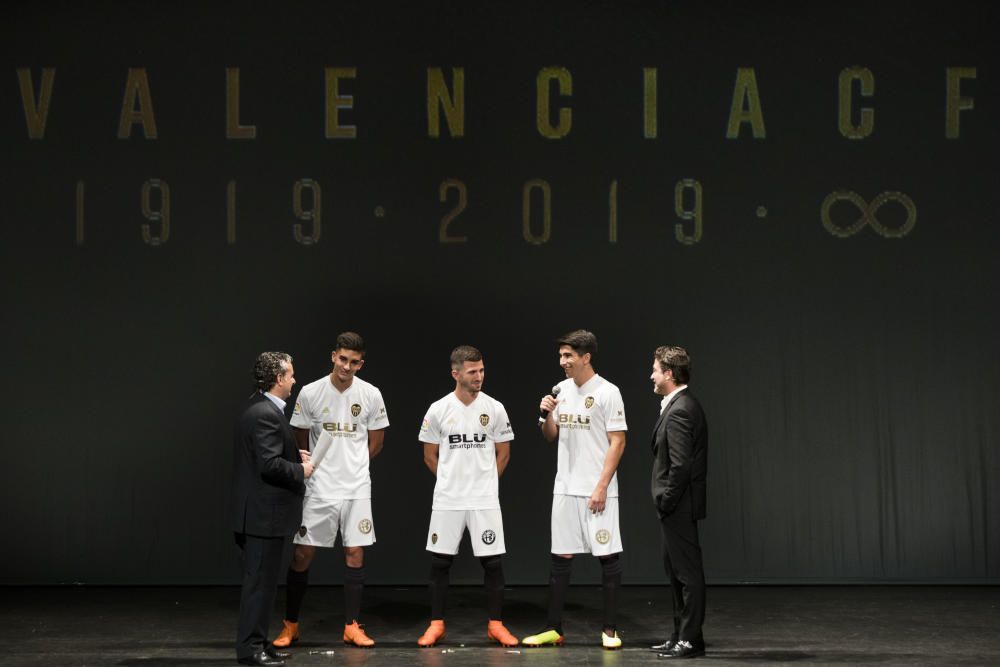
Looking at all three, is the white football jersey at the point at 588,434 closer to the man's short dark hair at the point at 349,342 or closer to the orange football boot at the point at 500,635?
the orange football boot at the point at 500,635

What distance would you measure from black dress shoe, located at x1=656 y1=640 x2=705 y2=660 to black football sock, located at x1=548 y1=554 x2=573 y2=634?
550 mm

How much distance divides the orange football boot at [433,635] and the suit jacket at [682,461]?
1274 millimetres

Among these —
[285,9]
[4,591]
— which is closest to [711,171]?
[285,9]

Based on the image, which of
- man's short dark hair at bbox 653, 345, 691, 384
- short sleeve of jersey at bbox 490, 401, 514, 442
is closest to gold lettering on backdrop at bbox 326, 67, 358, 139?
short sleeve of jersey at bbox 490, 401, 514, 442

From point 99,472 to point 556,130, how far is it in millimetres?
3637

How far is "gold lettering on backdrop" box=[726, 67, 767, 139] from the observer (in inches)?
286

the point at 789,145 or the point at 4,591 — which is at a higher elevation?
the point at 789,145

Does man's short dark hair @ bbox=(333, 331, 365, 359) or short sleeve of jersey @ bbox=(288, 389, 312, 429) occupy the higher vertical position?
man's short dark hair @ bbox=(333, 331, 365, 359)

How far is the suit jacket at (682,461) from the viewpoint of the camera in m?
5.24

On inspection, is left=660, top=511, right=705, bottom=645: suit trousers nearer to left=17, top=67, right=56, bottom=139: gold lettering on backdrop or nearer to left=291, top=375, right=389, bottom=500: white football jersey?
left=291, top=375, right=389, bottom=500: white football jersey

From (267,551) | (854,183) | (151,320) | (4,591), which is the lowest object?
(4,591)

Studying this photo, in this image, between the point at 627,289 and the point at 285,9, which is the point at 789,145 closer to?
the point at 627,289

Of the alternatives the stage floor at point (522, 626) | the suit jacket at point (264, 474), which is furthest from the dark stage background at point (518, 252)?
the suit jacket at point (264, 474)

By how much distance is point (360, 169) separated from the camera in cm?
730
